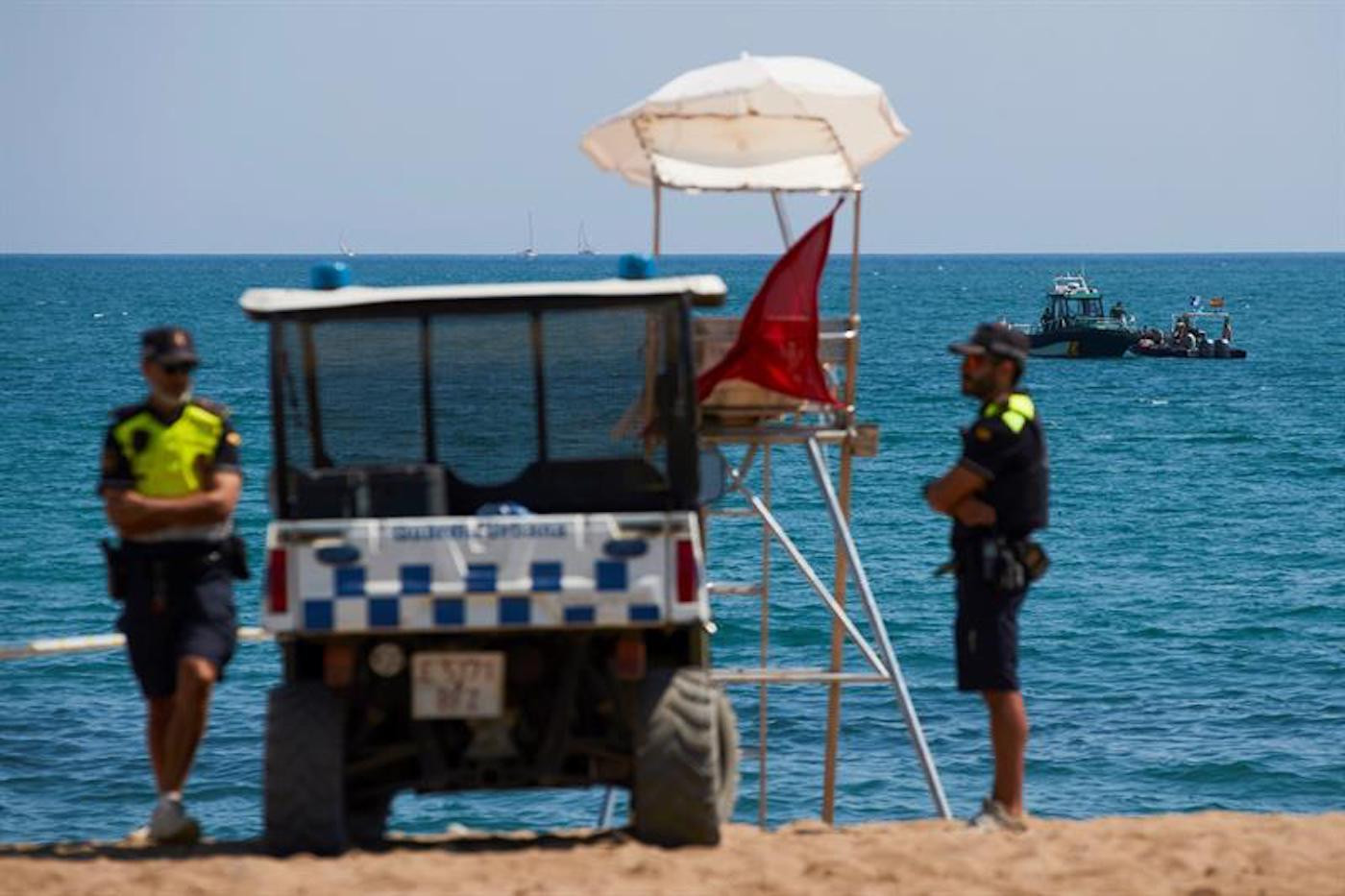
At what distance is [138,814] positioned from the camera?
2247cm

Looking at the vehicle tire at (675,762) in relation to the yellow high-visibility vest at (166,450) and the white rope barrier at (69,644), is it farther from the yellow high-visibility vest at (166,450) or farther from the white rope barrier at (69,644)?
the white rope barrier at (69,644)

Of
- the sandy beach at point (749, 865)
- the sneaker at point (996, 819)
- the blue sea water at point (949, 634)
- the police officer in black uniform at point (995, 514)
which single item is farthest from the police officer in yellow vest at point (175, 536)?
the blue sea water at point (949, 634)

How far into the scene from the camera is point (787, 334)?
41.7 ft

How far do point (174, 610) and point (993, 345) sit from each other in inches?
132

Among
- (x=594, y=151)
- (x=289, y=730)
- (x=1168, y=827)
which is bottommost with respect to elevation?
(x=1168, y=827)

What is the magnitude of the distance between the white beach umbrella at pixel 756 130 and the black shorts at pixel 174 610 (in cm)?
450

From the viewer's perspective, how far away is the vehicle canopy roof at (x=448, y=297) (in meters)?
9.62

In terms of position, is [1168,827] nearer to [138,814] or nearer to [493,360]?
[493,360]

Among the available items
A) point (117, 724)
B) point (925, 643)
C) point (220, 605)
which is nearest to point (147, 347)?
point (220, 605)

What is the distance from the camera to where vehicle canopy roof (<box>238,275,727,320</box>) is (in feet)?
31.6

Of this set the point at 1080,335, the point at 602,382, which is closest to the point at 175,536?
the point at 602,382

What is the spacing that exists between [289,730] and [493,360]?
1.63 meters

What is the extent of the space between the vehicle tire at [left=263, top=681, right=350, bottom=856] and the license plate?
1.11ft

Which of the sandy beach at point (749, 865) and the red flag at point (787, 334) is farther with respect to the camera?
the red flag at point (787, 334)
